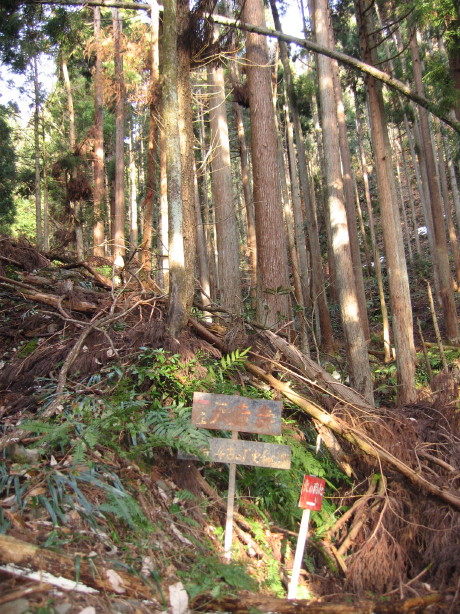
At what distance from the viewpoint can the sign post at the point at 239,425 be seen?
4391mm

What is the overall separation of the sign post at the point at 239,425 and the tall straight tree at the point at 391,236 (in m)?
4.75

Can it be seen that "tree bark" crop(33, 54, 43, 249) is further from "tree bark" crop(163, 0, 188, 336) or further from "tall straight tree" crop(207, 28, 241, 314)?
"tree bark" crop(163, 0, 188, 336)

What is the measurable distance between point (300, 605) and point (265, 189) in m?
7.12

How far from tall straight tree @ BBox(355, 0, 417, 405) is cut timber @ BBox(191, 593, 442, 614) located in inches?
190

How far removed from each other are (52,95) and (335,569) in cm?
2595

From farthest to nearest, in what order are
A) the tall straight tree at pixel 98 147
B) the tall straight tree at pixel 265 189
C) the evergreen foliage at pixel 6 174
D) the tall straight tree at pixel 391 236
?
the evergreen foliage at pixel 6 174, the tall straight tree at pixel 98 147, the tall straight tree at pixel 265 189, the tall straight tree at pixel 391 236

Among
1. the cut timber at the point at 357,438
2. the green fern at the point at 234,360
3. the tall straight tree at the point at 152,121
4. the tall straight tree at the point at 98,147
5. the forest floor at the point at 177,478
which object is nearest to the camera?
the forest floor at the point at 177,478

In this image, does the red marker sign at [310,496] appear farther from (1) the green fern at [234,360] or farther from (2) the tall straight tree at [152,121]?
(2) the tall straight tree at [152,121]

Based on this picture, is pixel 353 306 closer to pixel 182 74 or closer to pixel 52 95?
pixel 182 74

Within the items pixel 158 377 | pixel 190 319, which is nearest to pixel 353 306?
pixel 190 319

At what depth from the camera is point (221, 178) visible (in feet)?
39.1

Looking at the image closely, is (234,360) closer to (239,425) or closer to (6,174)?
(239,425)

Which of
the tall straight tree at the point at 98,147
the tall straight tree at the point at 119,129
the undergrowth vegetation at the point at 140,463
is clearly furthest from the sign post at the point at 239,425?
the tall straight tree at the point at 98,147

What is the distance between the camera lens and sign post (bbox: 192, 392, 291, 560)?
4.39 metres
